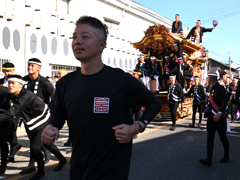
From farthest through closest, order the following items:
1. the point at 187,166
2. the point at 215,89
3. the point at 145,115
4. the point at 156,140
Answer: the point at 156,140 < the point at 215,89 < the point at 187,166 < the point at 145,115

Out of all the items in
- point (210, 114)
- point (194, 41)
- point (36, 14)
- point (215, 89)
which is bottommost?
point (210, 114)

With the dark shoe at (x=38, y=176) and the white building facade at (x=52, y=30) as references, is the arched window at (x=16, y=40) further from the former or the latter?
the dark shoe at (x=38, y=176)

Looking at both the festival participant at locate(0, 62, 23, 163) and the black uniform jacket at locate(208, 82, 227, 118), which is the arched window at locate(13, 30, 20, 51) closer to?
the festival participant at locate(0, 62, 23, 163)

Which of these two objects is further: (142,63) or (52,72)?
(52,72)

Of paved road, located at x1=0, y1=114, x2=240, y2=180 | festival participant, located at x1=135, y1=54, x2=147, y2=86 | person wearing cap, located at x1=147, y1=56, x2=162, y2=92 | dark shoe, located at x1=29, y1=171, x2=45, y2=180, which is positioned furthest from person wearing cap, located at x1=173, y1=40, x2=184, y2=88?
dark shoe, located at x1=29, y1=171, x2=45, y2=180

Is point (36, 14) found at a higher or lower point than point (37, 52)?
higher

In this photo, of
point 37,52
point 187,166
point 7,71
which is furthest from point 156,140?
point 37,52

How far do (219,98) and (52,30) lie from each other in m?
13.0

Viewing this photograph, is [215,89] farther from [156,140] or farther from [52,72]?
[52,72]

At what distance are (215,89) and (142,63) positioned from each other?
833 cm

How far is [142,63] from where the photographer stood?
1453 cm

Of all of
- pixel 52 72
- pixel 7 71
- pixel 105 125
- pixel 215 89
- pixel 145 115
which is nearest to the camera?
pixel 105 125

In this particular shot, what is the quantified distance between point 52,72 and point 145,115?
15.7 meters

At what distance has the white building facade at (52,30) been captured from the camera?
14487 millimetres
